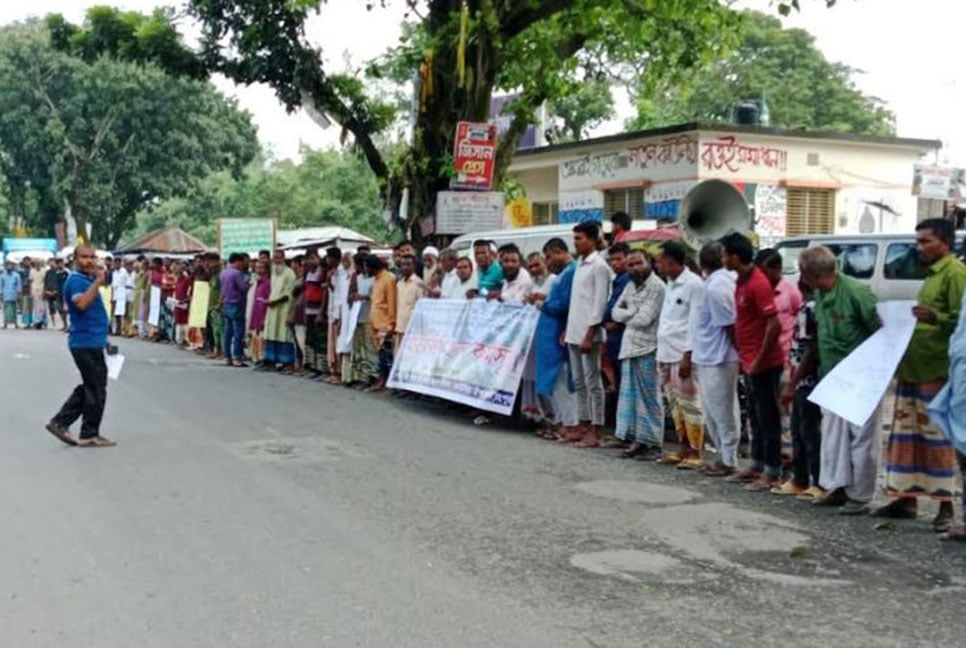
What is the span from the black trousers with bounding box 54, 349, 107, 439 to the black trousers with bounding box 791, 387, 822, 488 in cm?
578

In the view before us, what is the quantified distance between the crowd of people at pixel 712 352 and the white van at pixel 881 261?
219 inches

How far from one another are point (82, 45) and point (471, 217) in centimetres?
1116

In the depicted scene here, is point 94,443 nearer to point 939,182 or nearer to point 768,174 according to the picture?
point 768,174

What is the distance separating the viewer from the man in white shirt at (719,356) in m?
8.29

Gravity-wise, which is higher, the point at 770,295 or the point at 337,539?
Result: the point at 770,295

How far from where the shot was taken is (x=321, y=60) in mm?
19203

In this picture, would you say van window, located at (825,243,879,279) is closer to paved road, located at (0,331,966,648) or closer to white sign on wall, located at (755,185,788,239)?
white sign on wall, located at (755,185,788,239)

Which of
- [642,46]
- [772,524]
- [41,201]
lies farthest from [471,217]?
[41,201]

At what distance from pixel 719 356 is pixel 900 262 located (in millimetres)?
8090

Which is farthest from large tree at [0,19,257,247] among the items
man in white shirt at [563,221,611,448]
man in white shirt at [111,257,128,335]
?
man in white shirt at [563,221,611,448]

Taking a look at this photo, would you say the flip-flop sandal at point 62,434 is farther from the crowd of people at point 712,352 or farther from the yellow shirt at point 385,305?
the yellow shirt at point 385,305

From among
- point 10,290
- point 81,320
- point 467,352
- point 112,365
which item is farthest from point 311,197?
point 81,320

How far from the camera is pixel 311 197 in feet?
176

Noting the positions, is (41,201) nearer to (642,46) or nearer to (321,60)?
(321,60)
